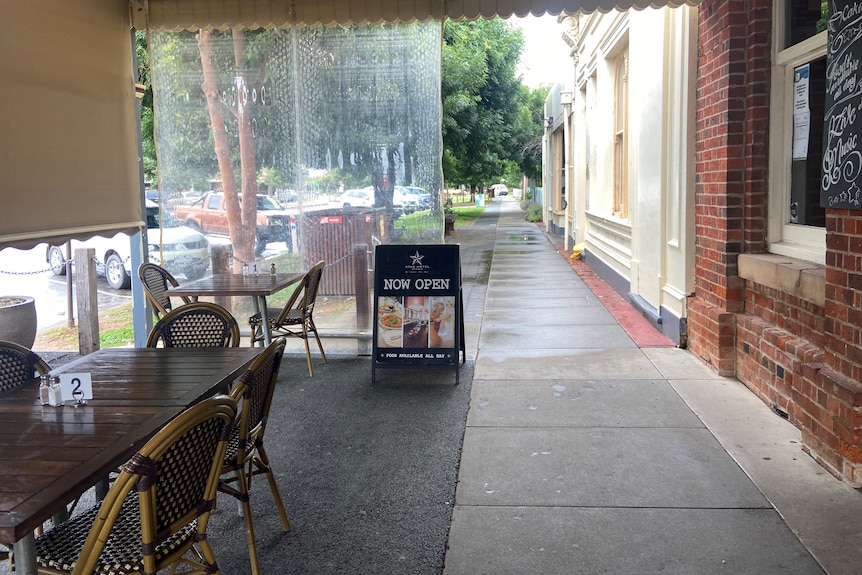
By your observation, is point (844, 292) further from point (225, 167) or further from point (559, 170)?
point (559, 170)

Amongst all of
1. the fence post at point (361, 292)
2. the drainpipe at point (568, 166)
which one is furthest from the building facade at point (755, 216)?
the drainpipe at point (568, 166)

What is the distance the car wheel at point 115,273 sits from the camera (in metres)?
14.4

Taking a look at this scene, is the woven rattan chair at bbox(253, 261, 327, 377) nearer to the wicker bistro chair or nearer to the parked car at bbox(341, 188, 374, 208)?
the parked car at bbox(341, 188, 374, 208)

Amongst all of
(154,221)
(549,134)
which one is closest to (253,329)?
(154,221)

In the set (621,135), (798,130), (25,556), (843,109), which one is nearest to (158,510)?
(25,556)

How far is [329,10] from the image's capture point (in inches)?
264

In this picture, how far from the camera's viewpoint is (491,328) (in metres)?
8.86

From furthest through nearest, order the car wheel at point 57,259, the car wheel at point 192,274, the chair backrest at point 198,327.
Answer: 1. the car wheel at point 57,259
2. the car wheel at point 192,274
3. the chair backrest at point 198,327

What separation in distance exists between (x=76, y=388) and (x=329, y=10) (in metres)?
4.61

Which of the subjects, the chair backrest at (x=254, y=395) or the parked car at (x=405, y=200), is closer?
the chair backrest at (x=254, y=395)

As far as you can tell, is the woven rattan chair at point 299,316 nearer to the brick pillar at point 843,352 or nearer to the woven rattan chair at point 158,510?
the woven rattan chair at point 158,510

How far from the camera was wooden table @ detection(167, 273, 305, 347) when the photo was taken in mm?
6524

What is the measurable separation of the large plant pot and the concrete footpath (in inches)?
186

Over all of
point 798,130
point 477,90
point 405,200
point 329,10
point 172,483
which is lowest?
point 172,483
